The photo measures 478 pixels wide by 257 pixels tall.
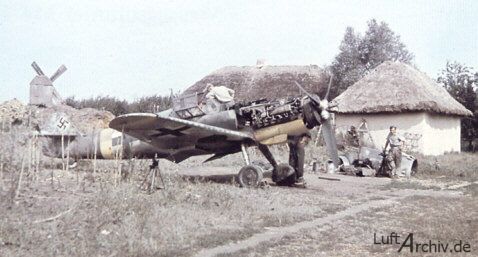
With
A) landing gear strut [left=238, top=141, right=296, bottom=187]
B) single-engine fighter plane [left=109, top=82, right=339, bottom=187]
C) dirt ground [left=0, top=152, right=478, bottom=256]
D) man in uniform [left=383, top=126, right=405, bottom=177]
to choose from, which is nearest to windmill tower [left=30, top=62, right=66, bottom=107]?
single-engine fighter plane [left=109, top=82, right=339, bottom=187]

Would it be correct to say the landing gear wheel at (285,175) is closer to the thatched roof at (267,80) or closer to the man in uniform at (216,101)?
the man in uniform at (216,101)

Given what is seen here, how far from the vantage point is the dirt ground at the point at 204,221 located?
6.68 meters

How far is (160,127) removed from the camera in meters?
12.8

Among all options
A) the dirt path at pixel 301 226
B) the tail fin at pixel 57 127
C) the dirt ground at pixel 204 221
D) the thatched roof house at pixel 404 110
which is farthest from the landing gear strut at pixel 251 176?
the thatched roof house at pixel 404 110

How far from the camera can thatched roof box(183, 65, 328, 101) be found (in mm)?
36312

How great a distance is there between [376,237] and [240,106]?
6132 millimetres

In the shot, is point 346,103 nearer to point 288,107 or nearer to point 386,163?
point 386,163

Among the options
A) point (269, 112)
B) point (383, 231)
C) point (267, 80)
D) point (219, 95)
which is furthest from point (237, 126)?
point (267, 80)

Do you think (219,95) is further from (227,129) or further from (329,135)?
(329,135)

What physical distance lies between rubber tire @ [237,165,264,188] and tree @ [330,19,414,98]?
29817mm

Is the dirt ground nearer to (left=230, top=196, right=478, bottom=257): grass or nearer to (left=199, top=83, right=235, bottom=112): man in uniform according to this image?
(left=230, top=196, right=478, bottom=257): grass

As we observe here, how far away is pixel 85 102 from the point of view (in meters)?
36.6

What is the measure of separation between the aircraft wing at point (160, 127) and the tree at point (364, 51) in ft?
97.7

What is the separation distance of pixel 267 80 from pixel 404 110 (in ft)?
39.8
